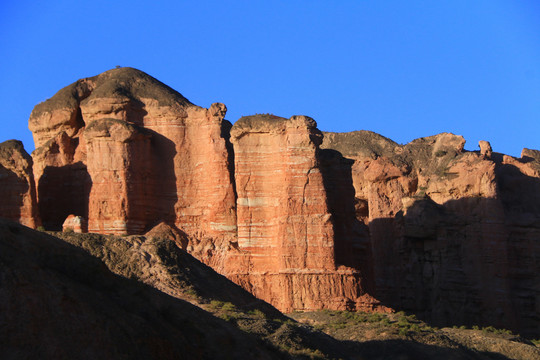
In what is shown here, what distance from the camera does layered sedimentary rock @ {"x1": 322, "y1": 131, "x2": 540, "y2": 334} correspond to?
52094 mm

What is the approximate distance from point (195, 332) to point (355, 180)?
43.0 m

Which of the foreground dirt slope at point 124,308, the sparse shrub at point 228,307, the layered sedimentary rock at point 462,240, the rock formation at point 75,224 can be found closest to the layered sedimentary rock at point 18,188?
the rock formation at point 75,224

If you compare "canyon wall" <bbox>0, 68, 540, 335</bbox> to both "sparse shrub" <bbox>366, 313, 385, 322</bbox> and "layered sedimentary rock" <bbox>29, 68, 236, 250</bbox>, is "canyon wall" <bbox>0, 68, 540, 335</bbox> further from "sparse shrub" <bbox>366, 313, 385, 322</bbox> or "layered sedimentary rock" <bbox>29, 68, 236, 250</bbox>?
"sparse shrub" <bbox>366, 313, 385, 322</bbox>

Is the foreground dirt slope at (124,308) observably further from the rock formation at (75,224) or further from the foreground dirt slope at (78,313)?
the rock formation at (75,224)

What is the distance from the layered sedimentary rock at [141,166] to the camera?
44.7m

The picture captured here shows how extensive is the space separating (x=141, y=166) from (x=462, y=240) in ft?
63.2

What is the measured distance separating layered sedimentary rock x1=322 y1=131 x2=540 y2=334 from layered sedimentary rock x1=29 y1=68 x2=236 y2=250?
44.7ft

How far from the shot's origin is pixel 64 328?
48.3 ft

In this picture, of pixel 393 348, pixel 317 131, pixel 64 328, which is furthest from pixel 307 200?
pixel 64 328

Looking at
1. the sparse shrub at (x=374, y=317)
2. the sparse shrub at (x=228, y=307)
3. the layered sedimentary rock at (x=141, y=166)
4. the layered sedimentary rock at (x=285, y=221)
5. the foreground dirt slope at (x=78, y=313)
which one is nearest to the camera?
the foreground dirt slope at (x=78, y=313)

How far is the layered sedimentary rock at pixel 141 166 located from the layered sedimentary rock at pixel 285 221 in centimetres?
205

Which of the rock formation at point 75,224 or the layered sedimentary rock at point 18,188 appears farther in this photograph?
the layered sedimentary rock at point 18,188

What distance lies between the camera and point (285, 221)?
42.3 meters

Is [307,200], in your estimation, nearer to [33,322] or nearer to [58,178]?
[58,178]
